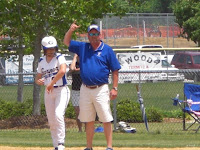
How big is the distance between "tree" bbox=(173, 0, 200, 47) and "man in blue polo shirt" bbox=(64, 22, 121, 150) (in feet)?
72.1

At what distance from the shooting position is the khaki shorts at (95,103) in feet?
27.9

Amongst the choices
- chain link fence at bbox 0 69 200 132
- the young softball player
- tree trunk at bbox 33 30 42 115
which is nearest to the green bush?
chain link fence at bbox 0 69 200 132

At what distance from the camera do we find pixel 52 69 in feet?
29.0

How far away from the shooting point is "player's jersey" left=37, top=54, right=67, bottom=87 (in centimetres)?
876

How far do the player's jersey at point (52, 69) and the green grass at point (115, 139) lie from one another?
196 centimetres

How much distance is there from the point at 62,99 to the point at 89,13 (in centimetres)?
690

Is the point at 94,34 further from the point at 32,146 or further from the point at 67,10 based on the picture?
the point at 67,10

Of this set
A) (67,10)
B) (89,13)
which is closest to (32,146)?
(67,10)

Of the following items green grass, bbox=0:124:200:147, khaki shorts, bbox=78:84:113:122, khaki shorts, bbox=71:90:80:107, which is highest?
khaki shorts, bbox=78:84:113:122

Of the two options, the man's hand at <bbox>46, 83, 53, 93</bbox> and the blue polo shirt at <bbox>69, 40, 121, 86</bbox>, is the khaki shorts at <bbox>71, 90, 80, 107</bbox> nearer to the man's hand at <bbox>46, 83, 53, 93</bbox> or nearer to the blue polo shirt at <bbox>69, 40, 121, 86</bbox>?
the man's hand at <bbox>46, 83, 53, 93</bbox>

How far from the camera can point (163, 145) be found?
10367mm

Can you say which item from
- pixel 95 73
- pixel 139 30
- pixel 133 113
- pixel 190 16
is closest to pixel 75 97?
pixel 133 113

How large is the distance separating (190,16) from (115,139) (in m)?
20.6

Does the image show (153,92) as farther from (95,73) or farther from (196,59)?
(196,59)
